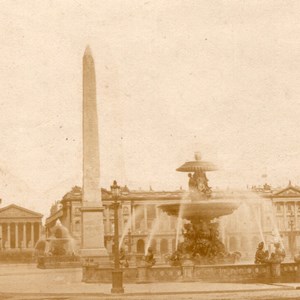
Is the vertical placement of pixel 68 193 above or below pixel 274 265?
above

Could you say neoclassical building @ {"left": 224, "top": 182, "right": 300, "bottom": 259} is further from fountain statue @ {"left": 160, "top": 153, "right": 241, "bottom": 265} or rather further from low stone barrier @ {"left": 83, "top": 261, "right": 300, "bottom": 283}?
low stone barrier @ {"left": 83, "top": 261, "right": 300, "bottom": 283}

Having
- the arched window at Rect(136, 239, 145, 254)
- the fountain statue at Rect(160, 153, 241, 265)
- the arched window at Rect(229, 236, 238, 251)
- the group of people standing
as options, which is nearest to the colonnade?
the arched window at Rect(136, 239, 145, 254)

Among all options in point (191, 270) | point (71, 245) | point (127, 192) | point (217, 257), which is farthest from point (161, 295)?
point (127, 192)

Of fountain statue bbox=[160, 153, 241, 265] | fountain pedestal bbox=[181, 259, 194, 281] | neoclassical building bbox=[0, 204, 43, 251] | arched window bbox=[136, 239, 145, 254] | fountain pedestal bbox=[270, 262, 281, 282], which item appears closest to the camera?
fountain pedestal bbox=[181, 259, 194, 281]

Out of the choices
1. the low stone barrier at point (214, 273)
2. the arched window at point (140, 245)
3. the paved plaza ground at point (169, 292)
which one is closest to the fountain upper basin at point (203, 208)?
the low stone barrier at point (214, 273)

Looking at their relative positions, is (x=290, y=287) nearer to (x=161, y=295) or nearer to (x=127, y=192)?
(x=161, y=295)

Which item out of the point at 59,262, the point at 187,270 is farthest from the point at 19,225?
the point at 187,270
